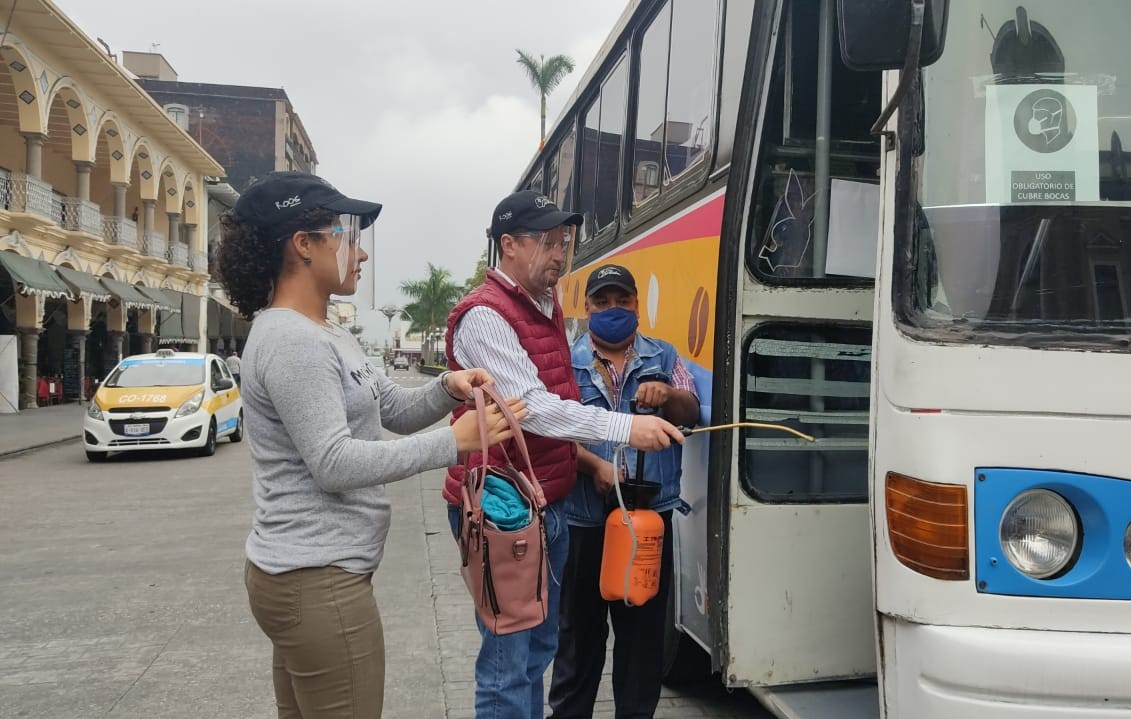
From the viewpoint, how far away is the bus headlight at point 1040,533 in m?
1.96

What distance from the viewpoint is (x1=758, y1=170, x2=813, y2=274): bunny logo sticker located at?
293 cm

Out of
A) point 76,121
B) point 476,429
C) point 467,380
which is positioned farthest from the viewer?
point 76,121

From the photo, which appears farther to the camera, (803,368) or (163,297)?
(163,297)

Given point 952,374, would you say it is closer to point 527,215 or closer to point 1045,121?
point 1045,121

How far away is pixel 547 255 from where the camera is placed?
2.73 metres

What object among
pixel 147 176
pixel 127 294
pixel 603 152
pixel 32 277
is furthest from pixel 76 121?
pixel 603 152

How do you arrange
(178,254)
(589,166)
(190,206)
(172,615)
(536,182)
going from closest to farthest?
(172,615) < (589,166) < (536,182) < (178,254) < (190,206)

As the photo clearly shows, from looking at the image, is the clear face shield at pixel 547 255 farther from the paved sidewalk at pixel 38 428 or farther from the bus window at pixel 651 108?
the paved sidewalk at pixel 38 428

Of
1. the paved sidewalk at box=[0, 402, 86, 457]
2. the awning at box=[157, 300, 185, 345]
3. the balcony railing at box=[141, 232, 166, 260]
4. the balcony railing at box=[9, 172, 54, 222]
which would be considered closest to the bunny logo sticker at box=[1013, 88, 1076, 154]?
the paved sidewalk at box=[0, 402, 86, 457]

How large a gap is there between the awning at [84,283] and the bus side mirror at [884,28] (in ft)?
76.3

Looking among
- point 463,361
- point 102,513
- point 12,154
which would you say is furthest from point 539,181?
point 12,154

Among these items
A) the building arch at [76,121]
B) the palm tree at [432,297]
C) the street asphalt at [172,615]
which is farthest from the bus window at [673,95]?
the palm tree at [432,297]

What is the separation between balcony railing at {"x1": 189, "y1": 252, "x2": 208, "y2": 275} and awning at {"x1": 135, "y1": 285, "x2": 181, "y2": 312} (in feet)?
8.96

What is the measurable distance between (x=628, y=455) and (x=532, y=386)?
2.57ft
